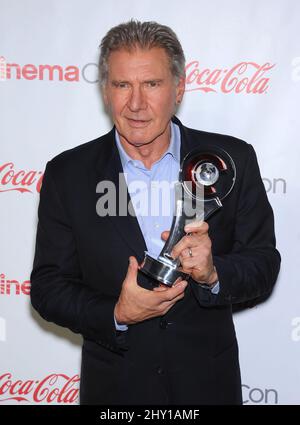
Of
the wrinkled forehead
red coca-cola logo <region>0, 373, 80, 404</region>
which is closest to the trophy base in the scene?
the wrinkled forehead

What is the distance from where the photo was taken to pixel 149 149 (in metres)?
1.53

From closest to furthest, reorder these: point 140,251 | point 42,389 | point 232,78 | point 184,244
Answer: point 184,244 → point 140,251 → point 232,78 → point 42,389

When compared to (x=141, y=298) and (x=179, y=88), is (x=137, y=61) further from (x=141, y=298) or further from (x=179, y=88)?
(x=141, y=298)

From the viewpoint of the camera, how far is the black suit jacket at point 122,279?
4.70 ft

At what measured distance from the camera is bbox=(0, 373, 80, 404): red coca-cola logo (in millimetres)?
2180

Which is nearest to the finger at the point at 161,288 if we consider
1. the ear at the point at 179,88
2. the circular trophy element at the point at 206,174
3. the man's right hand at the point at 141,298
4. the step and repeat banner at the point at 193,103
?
the man's right hand at the point at 141,298

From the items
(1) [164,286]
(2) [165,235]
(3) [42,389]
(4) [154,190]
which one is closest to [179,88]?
(4) [154,190]

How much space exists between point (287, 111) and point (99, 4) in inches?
26.6

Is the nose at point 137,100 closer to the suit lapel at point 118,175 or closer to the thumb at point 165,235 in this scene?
the suit lapel at point 118,175

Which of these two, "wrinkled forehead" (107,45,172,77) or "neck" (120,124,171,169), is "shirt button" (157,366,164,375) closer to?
"neck" (120,124,171,169)

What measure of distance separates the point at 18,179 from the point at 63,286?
0.69 metres

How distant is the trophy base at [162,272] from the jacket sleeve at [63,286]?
15 centimetres

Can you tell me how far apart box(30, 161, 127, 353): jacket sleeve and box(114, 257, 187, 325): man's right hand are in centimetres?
7
